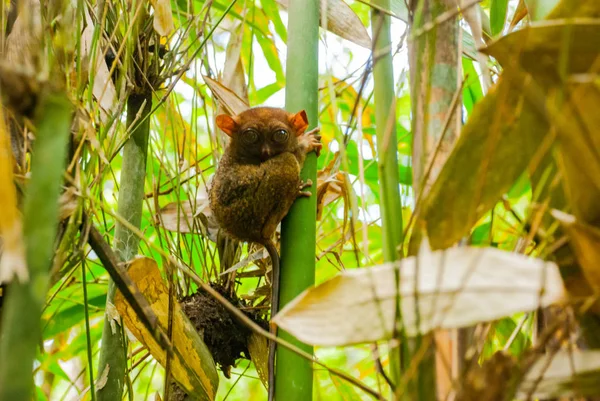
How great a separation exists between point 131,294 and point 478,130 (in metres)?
0.66

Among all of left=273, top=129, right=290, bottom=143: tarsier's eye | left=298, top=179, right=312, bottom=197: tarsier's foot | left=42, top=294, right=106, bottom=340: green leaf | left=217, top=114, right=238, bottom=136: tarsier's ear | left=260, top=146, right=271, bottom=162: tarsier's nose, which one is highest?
left=217, top=114, right=238, bottom=136: tarsier's ear

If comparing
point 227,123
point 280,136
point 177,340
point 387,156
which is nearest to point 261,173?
point 280,136

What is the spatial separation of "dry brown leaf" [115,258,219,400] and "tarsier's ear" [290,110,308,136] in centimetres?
71

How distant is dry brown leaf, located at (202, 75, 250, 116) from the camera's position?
2517 mm

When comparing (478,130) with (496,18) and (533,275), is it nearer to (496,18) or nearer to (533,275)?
(533,275)

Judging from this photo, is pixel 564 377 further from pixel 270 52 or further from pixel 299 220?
pixel 270 52

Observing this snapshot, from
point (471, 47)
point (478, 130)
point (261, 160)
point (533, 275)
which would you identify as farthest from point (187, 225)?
point (533, 275)

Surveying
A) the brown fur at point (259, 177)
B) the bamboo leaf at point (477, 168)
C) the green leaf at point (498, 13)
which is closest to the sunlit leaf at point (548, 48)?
the bamboo leaf at point (477, 168)

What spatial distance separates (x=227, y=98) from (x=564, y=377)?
2.00 m

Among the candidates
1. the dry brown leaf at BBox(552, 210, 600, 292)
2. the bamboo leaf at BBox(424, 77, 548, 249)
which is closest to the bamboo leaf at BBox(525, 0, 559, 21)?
the bamboo leaf at BBox(424, 77, 548, 249)

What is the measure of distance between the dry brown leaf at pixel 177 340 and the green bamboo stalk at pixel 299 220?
0.23 m

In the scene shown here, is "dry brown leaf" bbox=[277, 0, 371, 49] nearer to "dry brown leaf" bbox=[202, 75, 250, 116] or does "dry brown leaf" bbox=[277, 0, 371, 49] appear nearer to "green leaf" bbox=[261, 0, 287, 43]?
"dry brown leaf" bbox=[202, 75, 250, 116]

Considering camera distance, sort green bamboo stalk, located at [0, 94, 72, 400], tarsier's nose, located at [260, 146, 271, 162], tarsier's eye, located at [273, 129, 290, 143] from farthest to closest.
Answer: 1. tarsier's nose, located at [260, 146, 271, 162]
2. tarsier's eye, located at [273, 129, 290, 143]
3. green bamboo stalk, located at [0, 94, 72, 400]

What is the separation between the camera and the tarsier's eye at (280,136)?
2.90 metres
